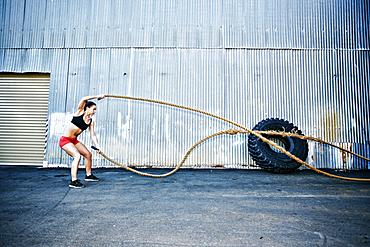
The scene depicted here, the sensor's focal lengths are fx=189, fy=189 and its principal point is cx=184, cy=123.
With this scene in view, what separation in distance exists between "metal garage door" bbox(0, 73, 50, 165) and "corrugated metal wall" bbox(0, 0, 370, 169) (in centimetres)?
45

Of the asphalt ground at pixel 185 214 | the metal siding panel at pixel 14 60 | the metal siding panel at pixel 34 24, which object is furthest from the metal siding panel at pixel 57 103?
the asphalt ground at pixel 185 214

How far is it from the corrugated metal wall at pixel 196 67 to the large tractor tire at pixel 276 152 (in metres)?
0.64

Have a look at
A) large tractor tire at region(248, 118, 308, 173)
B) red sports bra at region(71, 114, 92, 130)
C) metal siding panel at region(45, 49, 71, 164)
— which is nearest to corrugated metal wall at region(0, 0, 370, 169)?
metal siding panel at region(45, 49, 71, 164)

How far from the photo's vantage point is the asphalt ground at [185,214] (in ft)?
6.12

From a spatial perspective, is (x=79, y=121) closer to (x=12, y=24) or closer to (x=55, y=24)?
(x=55, y=24)

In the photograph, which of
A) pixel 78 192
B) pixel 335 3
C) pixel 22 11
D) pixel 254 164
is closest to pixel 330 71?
pixel 335 3

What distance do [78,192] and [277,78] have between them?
6645mm

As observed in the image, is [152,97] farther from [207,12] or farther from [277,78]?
[277,78]

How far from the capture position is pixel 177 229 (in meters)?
2.07

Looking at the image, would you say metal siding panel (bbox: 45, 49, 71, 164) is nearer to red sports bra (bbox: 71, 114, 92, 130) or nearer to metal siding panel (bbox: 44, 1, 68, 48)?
metal siding panel (bbox: 44, 1, 68, 48)

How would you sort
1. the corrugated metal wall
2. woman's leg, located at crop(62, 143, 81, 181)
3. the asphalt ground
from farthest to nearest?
the corrugated metal wall → woman's leg, located at crop(62, 143, 81, 181) → the asphalt ground

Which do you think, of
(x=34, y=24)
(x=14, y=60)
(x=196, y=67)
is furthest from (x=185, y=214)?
(x=34, y=24)

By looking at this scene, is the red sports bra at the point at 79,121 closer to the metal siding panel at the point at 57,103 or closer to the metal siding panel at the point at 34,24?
the metal siding panel at the point at 57,103

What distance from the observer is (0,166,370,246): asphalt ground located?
1.87 meters
